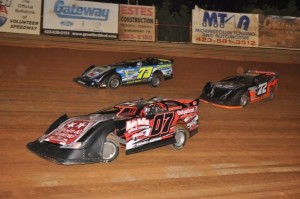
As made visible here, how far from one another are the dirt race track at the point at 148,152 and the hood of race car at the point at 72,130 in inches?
22.4

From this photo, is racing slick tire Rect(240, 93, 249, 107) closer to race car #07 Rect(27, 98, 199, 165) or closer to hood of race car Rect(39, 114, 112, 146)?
race car #07 Rect(27, 98, 199, 165)

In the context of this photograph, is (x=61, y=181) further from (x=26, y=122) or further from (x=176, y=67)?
(x=176, y=67)

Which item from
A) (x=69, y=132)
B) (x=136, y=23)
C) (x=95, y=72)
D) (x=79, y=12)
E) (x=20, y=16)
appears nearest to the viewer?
(x=69, y=132)

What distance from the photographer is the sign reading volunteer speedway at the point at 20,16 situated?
55.2 ft

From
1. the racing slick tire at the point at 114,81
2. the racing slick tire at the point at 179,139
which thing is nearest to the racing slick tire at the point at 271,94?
the racing slick tire at the point at 114,81

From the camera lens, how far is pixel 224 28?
1958 centimetres

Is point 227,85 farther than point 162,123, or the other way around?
point 227,85

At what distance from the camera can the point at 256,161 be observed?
27.4 ft

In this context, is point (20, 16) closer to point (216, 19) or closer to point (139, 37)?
point (139, 37)

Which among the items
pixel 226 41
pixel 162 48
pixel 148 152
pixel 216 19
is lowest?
pixel 148 152

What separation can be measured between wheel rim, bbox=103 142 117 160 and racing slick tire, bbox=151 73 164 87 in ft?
20.6

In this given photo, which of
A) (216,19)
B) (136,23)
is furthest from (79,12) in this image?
(216,19)

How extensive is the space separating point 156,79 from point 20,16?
26.2 feet

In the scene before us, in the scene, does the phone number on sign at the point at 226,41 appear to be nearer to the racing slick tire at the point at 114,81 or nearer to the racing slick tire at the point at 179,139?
the racing slick tire at the point at 114,81
